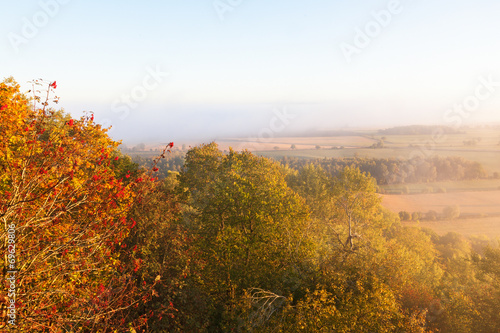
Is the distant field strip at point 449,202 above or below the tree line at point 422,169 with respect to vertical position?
below

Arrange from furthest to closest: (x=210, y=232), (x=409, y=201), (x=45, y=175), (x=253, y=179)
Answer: (x=409, y=201) < (x=253, y=179) < (x=210, y=232) < (x=45, y=175)

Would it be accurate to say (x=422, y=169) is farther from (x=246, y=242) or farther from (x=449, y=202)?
(x=246, y=242)

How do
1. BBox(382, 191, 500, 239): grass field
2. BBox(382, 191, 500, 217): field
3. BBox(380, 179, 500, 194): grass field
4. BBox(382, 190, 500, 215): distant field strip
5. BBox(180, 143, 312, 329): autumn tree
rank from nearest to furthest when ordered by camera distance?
BBox(180, 143, 312, 329): autumn tree → BBox(382, 191, 500, 239): grass field → BBox(382, 191, 500, 217): field → BBox(382, 190, 500, 215): distant field strip → BBox(380, 179, 500, 194): grass field

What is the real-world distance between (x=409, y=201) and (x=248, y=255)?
331 ft

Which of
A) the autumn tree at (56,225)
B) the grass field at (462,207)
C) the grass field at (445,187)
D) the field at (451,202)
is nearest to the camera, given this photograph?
the autumn tree at (56,225)

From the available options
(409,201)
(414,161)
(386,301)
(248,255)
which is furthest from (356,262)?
(414,161)

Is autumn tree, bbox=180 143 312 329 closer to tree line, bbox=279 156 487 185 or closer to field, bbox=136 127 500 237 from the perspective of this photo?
field, bbox=136 127 500 237

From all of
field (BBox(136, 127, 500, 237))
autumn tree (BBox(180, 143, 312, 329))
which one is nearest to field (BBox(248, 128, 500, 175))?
field (BBox(136, 127, 500, 237))

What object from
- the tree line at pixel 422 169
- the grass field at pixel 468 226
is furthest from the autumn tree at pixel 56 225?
the tree line at pixel 422 169

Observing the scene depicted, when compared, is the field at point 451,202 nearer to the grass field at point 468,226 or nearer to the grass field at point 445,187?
the grass field at point 445,187

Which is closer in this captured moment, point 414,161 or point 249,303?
point 249,303

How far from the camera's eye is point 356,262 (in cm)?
1543

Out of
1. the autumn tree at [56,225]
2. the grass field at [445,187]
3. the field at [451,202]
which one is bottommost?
the field at [451,202]

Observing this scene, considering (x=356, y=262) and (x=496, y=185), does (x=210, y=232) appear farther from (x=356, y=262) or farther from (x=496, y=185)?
(x=496, y=185)
